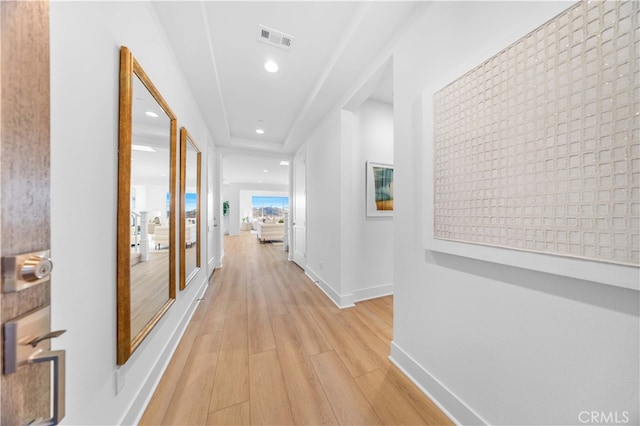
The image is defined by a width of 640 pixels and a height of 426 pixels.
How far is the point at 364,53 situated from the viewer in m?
1.85

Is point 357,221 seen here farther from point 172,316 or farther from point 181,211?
point 172,316

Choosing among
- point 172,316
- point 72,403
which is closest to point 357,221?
point 172,316

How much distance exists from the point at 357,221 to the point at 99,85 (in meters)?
2.38

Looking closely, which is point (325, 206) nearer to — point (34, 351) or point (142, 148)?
point (142, 148)

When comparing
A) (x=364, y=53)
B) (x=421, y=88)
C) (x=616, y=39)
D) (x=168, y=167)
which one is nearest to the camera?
(x=616, y=39)

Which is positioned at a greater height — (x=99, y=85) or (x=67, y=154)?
(x=99, y=85)

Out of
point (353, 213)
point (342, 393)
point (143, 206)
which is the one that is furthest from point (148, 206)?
point (353, 213)

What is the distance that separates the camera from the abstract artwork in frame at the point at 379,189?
2.80 meters

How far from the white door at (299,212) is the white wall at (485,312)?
102 inches

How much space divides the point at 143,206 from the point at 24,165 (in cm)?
110

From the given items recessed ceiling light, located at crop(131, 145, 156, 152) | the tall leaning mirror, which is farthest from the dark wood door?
recessed ceiling light, located at crop(131, 145, 156, 152)

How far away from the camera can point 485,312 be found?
1.08 meters

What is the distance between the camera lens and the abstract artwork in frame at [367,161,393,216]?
9.18 feet

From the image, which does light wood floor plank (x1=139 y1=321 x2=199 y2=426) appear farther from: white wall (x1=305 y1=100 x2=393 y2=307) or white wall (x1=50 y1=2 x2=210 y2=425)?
white wall (x1=305 y1=100 x2=393 y2=307)
